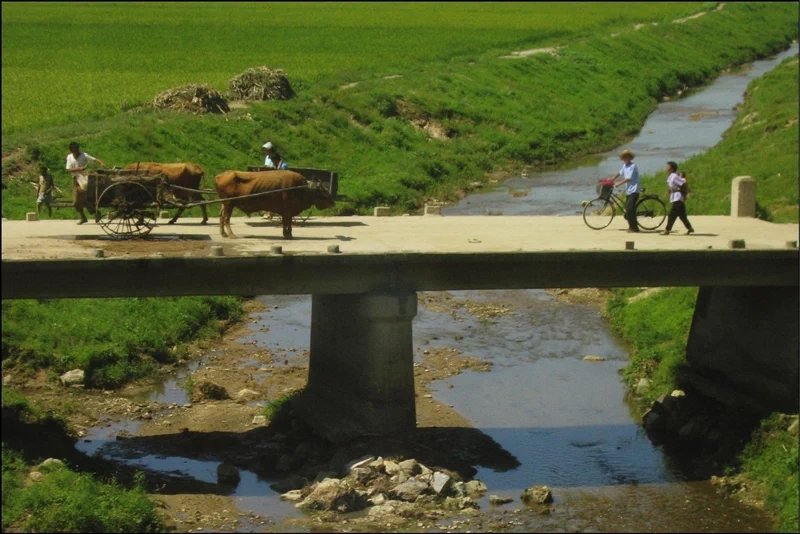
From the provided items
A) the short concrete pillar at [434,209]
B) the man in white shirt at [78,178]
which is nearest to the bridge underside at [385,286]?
the man in white shirt at [78,178]

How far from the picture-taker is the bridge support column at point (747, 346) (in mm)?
21047

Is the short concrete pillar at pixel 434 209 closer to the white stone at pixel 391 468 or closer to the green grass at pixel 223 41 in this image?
the green grass at pixel 223 41

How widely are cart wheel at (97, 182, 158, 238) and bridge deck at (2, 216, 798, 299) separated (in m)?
0.34

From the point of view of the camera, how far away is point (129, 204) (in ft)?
68.9

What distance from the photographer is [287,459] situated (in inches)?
771

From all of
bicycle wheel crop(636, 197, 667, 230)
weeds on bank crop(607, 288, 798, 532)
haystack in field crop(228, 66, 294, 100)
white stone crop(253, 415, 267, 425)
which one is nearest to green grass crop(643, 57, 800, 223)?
weeds on bank crop(607, 288, 798, 532)

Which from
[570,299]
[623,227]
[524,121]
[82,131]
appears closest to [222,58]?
[524,121]

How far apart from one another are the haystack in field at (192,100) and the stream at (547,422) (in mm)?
13072

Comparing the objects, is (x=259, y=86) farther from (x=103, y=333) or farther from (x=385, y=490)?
(x=385, y=490)

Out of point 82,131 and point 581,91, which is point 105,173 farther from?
point 581,91

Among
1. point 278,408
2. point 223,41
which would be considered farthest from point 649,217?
point 223,41

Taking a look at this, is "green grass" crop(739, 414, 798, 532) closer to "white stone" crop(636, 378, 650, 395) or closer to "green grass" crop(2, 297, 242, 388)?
"white stone" crop(636, 378, 650, 395)

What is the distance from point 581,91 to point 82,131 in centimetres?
2762

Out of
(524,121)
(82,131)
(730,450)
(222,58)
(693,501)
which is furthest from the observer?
(222,58)
